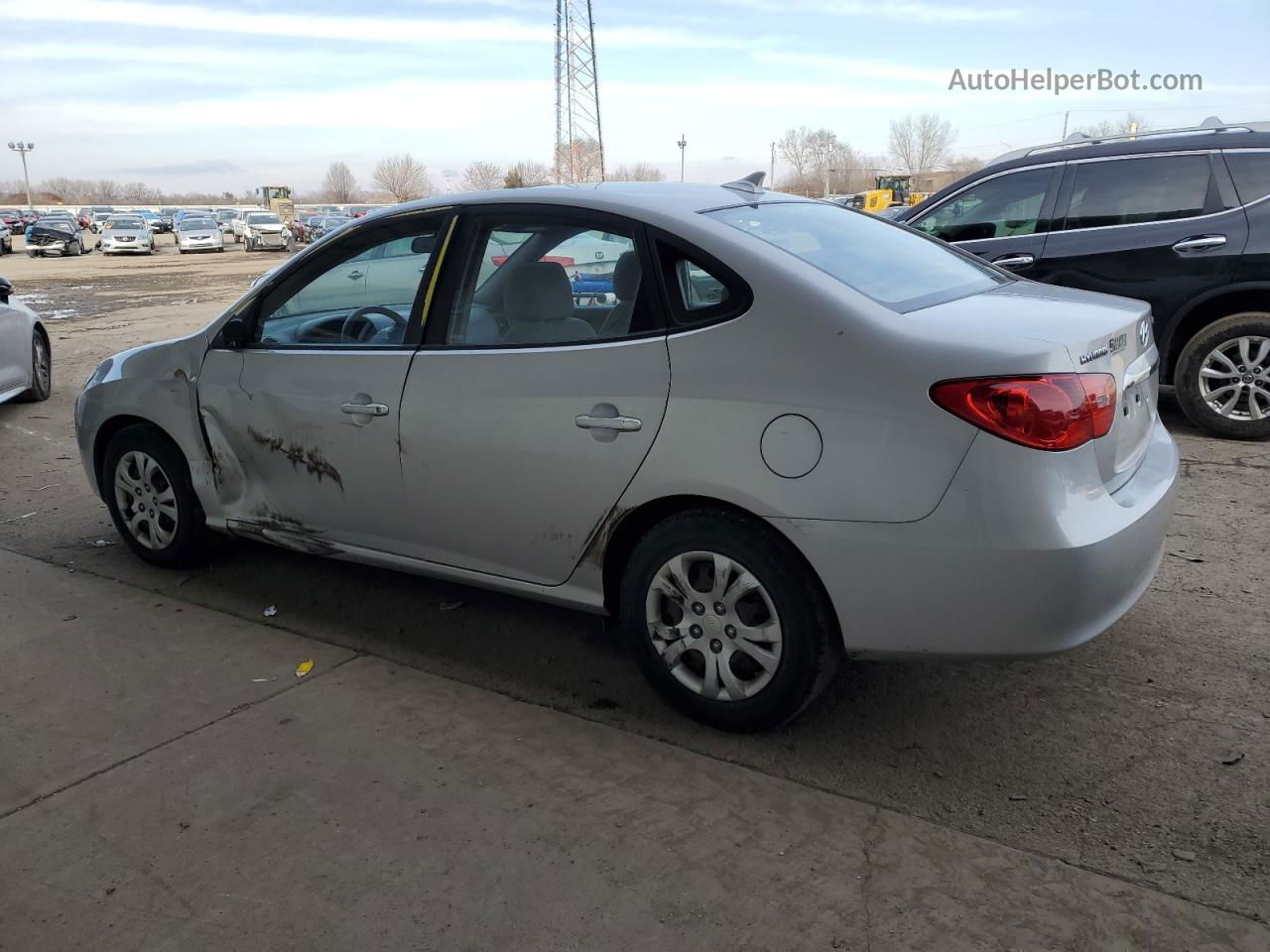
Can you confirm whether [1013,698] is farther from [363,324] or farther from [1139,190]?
[1139,190]

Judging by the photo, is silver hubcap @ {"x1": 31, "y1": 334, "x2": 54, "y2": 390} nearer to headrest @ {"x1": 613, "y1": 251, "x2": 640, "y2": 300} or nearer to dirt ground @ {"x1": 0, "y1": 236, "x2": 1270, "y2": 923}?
dirt ground @ {"x1": 0, "y1": 236, "x2": 1270, "y2": 923}

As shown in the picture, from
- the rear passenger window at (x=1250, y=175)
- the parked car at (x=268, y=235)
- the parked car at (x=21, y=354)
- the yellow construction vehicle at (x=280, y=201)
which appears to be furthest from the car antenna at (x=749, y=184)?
the yellow construction vehicle at (x=280, y=201)

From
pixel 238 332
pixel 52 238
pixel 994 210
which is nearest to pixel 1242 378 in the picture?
pixel 994 210

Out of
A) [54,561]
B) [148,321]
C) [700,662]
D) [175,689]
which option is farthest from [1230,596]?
[148,321]

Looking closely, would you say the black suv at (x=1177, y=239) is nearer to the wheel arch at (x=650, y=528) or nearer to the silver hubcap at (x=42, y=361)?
the wheel arch at (x=650, y=528)

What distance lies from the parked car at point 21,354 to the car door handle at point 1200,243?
28.8 ft

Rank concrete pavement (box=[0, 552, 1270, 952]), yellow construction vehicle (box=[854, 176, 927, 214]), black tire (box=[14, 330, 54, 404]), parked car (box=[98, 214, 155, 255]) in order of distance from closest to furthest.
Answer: concrete pavement (box=[0, 552, 1270, 952]) < black tire (box=[14, 330, 54, 404]) < yellow construction vehicle (box=[854, 176, 927, 214]) < parked car (box=[98, 214, 155, 255])

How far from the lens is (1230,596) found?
13.8ft

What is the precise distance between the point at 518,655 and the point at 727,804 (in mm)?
1310

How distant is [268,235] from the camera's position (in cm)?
4391

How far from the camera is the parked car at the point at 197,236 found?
44.9 metres

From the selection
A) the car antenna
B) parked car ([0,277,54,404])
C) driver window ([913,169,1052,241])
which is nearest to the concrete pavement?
the car antenna

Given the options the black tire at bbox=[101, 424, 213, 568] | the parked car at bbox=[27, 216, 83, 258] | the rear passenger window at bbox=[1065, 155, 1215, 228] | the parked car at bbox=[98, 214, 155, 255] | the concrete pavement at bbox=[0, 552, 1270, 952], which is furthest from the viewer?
the parked car at bbox=[98, 214, 155, 255]

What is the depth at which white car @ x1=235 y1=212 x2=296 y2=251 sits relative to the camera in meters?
43.9
